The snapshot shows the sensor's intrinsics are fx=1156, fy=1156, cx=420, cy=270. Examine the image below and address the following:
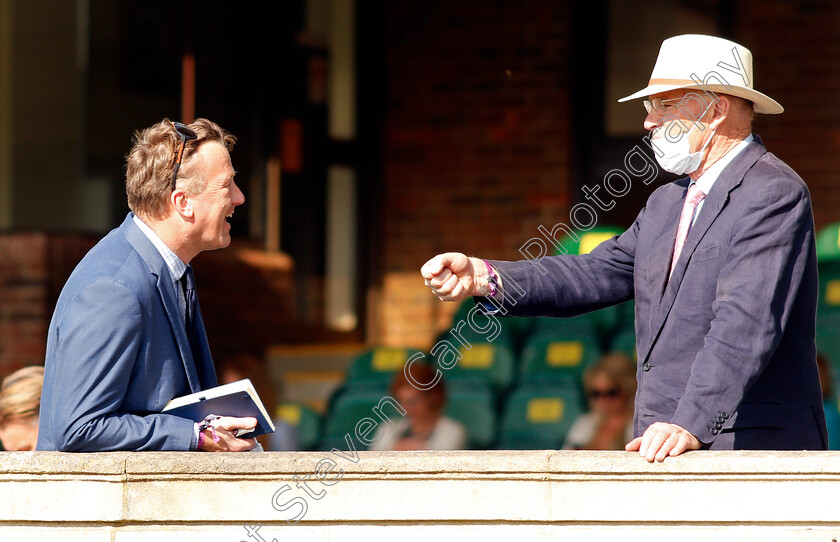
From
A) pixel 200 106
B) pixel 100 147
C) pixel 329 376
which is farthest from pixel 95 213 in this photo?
pixel 329 376

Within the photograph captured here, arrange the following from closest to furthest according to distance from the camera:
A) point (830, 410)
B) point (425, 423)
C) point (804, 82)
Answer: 1. point (830, 410)
2. point (425, 423)
3. point (804, 82)

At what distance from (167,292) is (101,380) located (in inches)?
11.0

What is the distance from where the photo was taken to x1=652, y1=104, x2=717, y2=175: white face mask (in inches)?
111

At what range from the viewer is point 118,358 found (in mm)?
2486

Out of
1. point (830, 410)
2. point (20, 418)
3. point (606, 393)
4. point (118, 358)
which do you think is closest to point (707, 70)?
point (118, 358)

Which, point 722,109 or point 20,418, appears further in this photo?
point 20,418

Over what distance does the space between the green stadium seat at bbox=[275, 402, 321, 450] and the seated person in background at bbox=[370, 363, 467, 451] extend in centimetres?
90

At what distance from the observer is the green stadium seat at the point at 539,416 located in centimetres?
631

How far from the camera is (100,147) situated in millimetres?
6570

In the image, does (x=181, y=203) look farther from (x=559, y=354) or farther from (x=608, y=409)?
(x=559, y=354)

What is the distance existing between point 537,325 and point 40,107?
321cm
